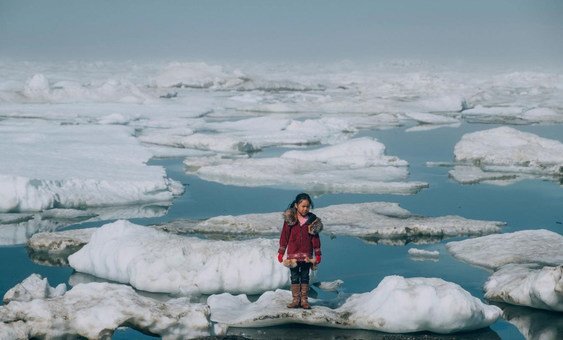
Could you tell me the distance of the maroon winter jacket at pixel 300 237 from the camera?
18.5 feet

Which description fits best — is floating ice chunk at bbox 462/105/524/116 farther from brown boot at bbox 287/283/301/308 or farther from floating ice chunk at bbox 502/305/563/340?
brown boot at bbox 287/283/301/308

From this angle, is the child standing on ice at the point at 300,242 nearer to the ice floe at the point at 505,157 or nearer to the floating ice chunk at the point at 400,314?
the floating ice chunk at the point at 400,314

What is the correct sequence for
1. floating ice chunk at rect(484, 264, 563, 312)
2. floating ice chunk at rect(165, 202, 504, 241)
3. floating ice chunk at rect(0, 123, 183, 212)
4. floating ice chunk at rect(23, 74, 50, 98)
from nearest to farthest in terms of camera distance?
floating ice chunk at rect(484, 264, 563, 312)
floating ice chunk at rect(165, 202, 504, 241)
floating ice chunk at rect(0, 123, 183, 212)
floating ice chunk at rect(23, 74, 50, 98)

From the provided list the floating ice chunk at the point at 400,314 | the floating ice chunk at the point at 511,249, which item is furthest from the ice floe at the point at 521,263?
the floating ice chunk at the point at 400,314

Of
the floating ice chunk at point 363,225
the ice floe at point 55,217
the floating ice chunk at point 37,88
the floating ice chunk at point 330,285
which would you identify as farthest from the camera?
the floating ice chunk at point 37,88

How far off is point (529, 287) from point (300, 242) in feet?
6.06

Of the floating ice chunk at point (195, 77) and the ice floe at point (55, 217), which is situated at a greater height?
the floating ice chunk at point (195, 77)

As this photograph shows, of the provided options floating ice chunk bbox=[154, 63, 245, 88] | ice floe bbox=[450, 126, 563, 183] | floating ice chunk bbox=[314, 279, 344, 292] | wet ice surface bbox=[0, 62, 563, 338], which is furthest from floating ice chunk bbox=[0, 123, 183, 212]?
floating ice chunk bbox=[154, 63, 245, 88]

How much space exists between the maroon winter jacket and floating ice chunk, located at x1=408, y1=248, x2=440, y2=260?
2.46 metres

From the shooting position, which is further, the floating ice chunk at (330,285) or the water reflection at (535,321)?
the floating ice chunk at (330,285)

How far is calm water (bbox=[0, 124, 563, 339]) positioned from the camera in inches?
246

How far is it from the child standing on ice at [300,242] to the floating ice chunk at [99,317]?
0.71 metres

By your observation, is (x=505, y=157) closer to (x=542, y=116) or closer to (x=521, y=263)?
(x=521, y=263)

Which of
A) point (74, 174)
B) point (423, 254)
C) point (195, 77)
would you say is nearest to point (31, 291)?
point (423, 254)
